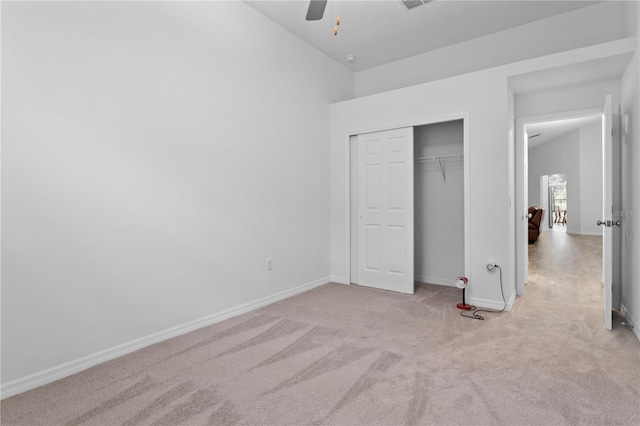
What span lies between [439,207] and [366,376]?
9.45 feet

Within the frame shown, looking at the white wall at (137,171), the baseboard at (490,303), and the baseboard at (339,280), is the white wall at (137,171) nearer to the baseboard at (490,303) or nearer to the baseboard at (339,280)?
the baseboard at (339,280)

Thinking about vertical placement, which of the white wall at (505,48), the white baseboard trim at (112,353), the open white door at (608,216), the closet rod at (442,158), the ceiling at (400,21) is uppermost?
the ceiling at (400,21)

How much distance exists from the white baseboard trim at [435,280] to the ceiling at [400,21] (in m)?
3.04

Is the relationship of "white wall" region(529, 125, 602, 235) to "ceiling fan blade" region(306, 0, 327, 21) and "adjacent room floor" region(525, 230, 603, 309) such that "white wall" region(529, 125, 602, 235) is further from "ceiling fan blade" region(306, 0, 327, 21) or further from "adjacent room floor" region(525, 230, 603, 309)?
"ceiling fan blade" region(306, 0, 327, 21)

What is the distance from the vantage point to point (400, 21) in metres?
3.73

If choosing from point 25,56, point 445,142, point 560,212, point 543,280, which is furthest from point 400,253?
point 560,212

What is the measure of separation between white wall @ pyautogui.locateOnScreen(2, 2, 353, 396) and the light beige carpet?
37cm

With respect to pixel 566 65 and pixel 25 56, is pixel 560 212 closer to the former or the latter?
pixel 566 65

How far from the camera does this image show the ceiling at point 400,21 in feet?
11.3

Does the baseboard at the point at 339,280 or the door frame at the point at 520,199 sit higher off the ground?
the door frame at the point at 520,199

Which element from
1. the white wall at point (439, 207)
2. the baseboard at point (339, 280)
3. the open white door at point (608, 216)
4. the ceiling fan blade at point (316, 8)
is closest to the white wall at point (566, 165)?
the white wall at point (439, 207)

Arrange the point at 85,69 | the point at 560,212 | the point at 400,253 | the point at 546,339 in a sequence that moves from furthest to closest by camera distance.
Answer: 1. the point at 560,212
2. the point at 400,253
3. the point at 546,339
4. the point at 85,69

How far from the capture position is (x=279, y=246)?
3764 millimetres

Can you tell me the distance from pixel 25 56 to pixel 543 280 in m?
5.72
